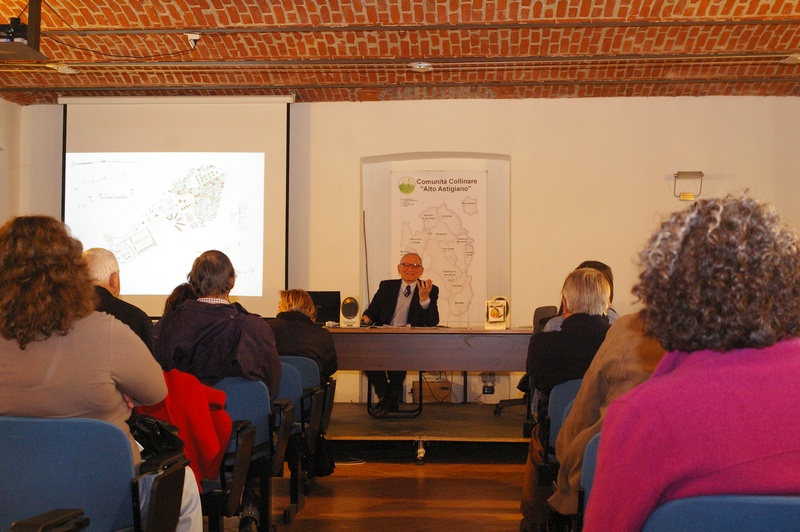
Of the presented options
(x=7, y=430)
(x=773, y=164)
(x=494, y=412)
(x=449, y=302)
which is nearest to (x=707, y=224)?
(x=7, y=430)

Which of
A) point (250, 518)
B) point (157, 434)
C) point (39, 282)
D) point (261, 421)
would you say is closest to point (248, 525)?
point (250, 518)

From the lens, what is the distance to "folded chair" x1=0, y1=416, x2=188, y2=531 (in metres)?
1.86

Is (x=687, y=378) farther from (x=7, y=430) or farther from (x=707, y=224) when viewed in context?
(x=7, y=430)

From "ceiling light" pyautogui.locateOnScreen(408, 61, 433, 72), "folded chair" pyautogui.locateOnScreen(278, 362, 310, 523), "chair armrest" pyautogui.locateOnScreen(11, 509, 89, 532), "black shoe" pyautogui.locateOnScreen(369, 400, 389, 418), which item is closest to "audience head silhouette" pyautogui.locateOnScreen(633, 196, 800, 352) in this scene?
"chair armrest" pyautogui.locateOnScreen(11, 509, 89, 532)

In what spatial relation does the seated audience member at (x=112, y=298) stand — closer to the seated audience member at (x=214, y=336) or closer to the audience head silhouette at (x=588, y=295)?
the seated audience member at (x=214, y=336)

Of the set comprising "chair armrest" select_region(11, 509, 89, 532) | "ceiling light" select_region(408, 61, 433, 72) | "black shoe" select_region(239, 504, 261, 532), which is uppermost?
"ceiling light" select_region(408, 61, 433, 72)

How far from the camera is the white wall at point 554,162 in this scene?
7.99 meters

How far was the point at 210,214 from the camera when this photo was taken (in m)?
8.09

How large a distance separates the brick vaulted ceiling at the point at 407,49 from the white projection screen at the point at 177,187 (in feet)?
0.86

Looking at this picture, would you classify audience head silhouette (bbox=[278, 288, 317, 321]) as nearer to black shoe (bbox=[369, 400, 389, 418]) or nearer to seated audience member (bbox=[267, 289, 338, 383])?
seated audience member (bbox=[267, 289, 338, 383])

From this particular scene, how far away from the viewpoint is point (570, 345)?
334 cm

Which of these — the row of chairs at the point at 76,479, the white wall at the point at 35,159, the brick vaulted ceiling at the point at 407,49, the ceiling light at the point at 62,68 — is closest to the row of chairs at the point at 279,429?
the row of chairs at the point at 76,479

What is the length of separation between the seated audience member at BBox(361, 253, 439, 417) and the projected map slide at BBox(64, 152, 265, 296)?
4.88 ft

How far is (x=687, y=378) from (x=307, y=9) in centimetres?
611
